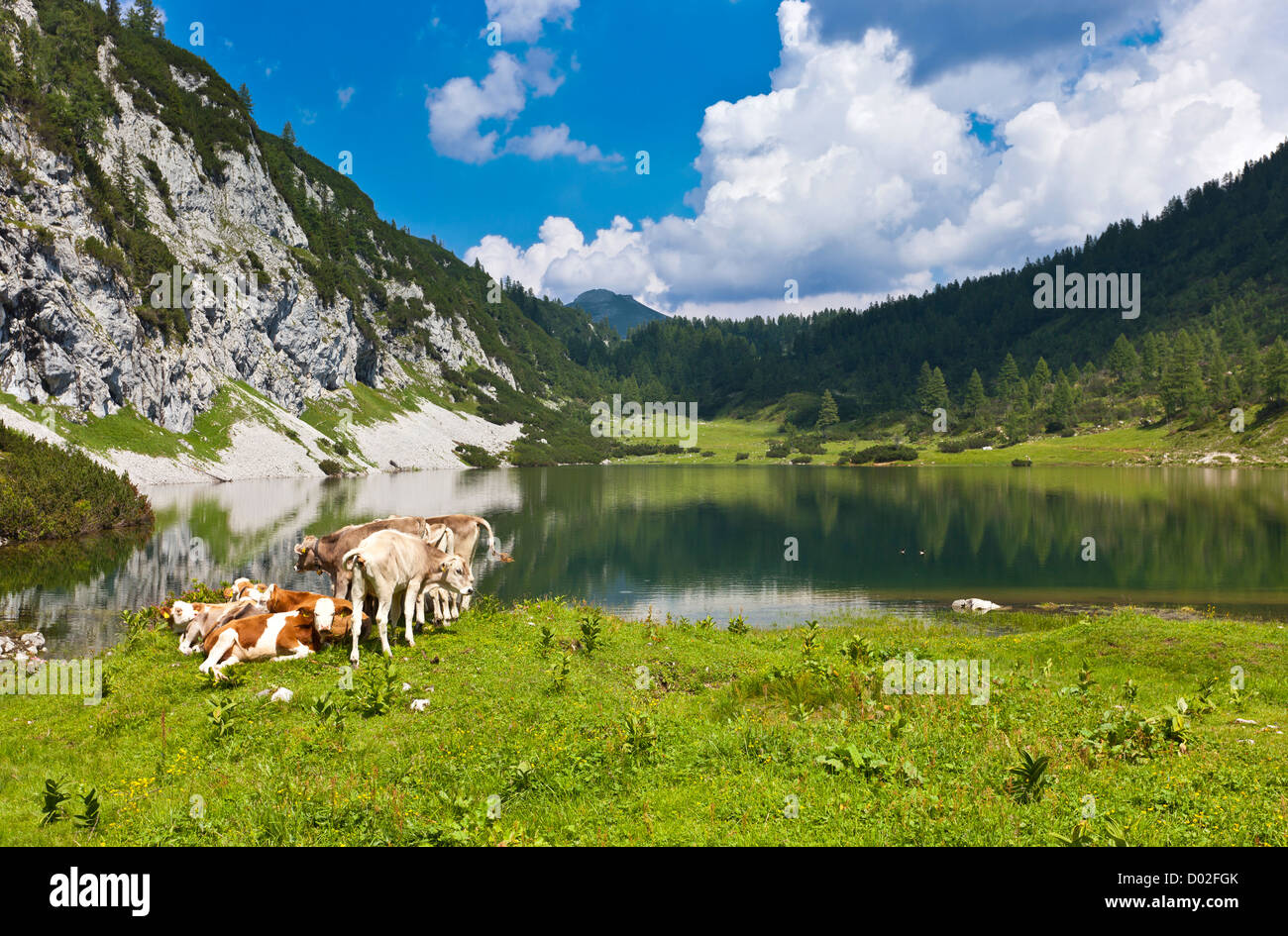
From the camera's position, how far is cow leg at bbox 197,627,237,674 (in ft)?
51.7

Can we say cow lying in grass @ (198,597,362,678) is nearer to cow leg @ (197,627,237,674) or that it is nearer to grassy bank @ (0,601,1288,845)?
cow leg @ (197,627,237,674)

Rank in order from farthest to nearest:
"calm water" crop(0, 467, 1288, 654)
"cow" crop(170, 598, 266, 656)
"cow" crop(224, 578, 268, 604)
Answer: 1. "calm water" crop(0, 467, 1288, 654)
2. "cow" crop(224, 578, 268, 604)
3. "cow" crop(170, 598, 266, 656)

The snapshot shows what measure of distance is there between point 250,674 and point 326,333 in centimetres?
16668

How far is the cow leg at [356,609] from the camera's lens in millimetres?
15633

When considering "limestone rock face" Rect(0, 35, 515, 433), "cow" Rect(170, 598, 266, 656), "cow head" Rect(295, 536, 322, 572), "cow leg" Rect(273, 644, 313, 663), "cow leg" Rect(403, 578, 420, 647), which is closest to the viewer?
"cow leg" Rect(273, 644, 313, 663)

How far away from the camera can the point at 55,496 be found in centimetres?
4478

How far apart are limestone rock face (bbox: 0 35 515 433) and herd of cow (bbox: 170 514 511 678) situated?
87.6m

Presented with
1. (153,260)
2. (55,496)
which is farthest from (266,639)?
(153,260)

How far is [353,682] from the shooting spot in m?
13.4

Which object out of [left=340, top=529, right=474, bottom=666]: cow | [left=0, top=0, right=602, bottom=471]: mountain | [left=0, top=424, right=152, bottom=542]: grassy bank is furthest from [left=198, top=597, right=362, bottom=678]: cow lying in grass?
[left=0, top=0, right=602, bottom=471]: mountain

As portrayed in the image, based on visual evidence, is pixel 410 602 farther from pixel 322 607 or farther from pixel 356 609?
pixel 322 607

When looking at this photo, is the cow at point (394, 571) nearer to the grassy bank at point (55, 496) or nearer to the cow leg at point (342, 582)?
the cow leg at point (342, 582)

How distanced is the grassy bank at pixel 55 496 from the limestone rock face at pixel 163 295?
3903 cm
